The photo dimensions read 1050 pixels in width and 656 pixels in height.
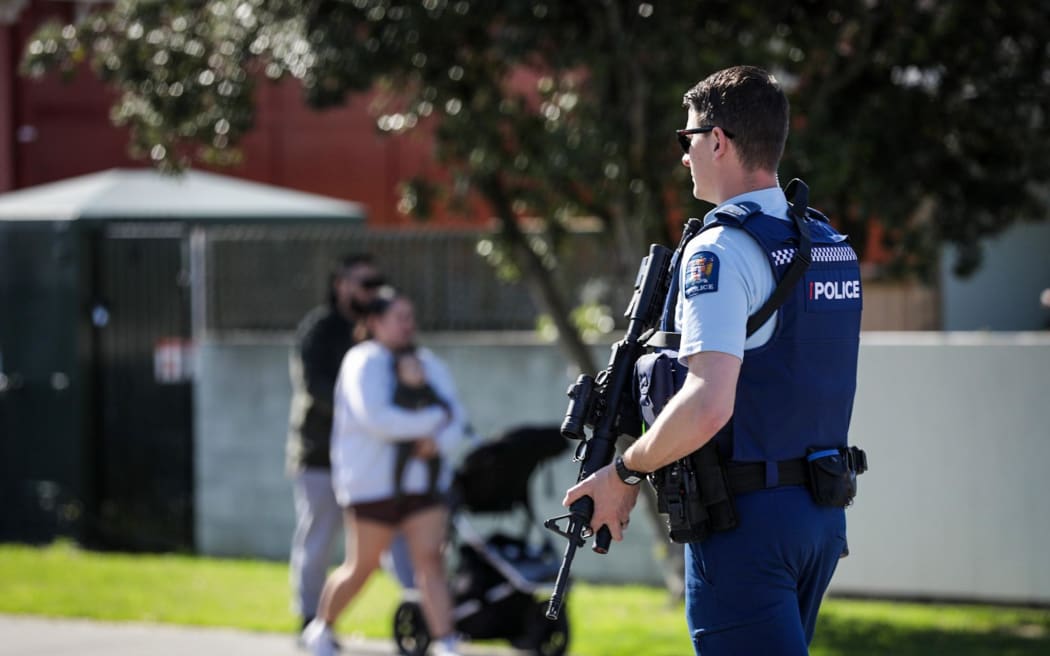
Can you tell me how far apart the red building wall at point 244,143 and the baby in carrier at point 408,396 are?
11.5 m

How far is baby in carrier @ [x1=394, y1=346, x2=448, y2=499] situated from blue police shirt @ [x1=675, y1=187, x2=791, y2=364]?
378cm

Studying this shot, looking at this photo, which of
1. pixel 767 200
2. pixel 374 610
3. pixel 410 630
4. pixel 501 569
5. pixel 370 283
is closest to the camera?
pixel 767 200

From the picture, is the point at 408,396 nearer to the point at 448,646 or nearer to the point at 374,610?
the point at 448,646

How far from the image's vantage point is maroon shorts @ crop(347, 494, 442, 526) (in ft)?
23.9

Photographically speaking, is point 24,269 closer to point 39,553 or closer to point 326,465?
point 39,553

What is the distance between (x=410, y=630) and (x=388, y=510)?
0.78 meters

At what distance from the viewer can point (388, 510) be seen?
7285 millimetres

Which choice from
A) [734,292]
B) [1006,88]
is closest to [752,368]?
[734,292]

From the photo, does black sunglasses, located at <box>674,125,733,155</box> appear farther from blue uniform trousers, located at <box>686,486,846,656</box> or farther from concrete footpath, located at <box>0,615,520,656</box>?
concrete footpath, located at <box>0,615,520,656</box>

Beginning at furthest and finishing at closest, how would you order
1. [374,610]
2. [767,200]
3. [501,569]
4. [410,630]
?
[374,610] < [410,630] < [501,569] < [767,200]

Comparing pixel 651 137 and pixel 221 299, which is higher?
pixel 651 137

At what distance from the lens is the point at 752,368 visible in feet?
11.8

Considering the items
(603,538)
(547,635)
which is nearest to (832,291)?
(603,538)

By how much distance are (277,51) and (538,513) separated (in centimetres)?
395
